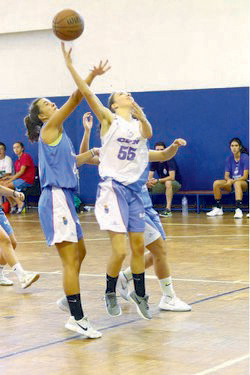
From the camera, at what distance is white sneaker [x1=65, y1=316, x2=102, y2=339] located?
18.0ft

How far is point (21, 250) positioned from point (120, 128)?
16.4ft

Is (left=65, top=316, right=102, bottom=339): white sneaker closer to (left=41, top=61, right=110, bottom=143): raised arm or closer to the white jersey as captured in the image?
the white jersey

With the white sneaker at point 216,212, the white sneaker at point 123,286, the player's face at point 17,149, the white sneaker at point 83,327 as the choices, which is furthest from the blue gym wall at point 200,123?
the white sneaker at point 83,327

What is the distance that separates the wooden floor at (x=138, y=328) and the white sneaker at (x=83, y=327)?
50 mm

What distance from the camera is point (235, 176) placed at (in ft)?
50.6

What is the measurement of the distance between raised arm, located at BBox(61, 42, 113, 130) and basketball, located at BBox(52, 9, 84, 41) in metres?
0.40

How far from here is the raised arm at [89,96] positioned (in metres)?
5.53

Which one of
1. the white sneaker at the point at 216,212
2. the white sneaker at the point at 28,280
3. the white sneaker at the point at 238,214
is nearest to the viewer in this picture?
the white sneaker at the point at 28,280

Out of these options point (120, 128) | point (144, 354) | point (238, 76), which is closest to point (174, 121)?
point (238, 76)

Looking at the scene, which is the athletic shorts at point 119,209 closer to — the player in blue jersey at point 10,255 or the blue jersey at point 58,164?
the blue jersey at point 58,164

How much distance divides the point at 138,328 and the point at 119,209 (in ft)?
2.88

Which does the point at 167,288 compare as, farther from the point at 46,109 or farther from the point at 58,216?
the point at 46,109

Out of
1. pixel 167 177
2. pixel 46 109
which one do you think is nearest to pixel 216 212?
pixel 167 177

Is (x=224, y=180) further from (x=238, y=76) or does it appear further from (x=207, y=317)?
(x=207, y=317)
